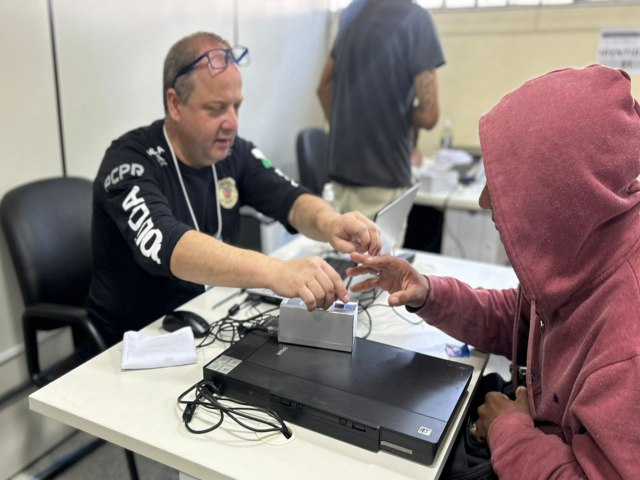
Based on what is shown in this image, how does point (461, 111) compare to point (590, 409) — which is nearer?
point (590, 409)

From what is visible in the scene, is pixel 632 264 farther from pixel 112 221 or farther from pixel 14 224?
pixel 14 224

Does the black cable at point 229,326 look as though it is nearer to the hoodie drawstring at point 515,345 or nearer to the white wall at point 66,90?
the hoodie drawstring at point 515,345

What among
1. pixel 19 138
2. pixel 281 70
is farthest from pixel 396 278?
pixel 281 70

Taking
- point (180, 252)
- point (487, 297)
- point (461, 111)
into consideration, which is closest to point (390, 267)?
point (487, 297)

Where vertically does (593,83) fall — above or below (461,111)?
above

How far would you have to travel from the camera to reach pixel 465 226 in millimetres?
2775

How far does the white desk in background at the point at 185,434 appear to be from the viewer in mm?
836

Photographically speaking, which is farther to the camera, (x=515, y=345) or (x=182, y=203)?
(x=182, y=203)

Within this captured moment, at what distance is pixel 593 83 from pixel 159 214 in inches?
36.6

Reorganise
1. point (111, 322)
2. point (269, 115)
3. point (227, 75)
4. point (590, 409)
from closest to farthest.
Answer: point (590, 409) < point (227, 75) < point (111, 322) < point (269, 115)

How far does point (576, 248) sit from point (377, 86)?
5.54 ft

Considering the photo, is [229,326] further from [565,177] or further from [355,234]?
[565,177]

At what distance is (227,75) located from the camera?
1.46 metres

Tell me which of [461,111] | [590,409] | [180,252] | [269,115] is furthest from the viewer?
[461,111]
